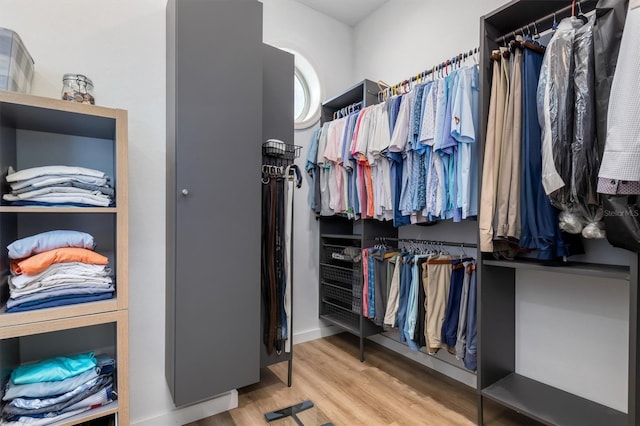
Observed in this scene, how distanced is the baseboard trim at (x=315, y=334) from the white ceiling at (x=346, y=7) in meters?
2.96

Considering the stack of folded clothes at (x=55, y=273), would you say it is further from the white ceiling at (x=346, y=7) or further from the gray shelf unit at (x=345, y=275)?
the white ceiling at (x=346, y=7)

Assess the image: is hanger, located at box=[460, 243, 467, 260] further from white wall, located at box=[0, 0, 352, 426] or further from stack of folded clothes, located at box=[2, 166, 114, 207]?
stack of folded clothes, located at box=[2, 166, 114, 207]

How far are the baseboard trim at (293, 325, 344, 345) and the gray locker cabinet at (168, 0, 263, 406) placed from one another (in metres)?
1.07

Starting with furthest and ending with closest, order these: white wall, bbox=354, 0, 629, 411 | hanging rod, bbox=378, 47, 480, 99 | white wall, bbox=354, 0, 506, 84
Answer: white wall, bbox=354, 0, 506, 84
hanging rod, bbox=378, 47, 480, 99
white wall, bbox=354, 0, 629, 411

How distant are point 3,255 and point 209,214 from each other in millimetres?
783

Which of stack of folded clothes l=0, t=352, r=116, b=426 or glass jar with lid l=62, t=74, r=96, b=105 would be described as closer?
stack of folded clothes l=0, t=352, r=116, b=426

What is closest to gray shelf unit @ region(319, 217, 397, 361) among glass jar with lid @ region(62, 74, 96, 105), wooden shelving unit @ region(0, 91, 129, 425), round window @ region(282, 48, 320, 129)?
round window @ region(282, 48, 320, 129)

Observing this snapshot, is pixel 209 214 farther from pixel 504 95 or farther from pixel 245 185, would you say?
pixel 504 95

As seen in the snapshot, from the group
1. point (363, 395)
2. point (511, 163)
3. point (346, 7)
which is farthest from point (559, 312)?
point (346, 7)

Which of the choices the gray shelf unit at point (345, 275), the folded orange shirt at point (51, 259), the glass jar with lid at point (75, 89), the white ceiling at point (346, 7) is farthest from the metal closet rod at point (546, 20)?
the folded orange shirt at point (51, 259)

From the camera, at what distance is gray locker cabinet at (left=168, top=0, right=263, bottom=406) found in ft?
4.86

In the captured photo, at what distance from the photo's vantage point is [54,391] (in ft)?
3.79

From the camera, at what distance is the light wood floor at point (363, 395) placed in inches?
66.8

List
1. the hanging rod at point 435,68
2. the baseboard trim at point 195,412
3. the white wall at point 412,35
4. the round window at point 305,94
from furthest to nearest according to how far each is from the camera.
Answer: the round window at point 305,94 → the white wall at point 412,35 → the hanging rod at point 435,68 → the baseboard trim at point 195,412
